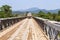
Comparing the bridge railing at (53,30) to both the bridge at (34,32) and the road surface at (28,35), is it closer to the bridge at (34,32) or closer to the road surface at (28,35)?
the bridge at (34,32)

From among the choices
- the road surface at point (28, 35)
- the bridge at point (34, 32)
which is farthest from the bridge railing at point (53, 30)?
the road surface at point (28, 35)

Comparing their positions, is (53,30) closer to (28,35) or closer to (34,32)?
(28,35)

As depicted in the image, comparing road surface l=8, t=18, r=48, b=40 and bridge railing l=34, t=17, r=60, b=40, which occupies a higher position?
bridge railing l=34, t=17, r=60, b=40

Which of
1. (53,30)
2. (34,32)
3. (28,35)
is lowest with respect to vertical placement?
(34,32)

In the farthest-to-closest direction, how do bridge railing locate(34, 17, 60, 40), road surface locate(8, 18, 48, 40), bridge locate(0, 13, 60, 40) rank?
road surface locate(8, 18, 48, 40)
bridge locate(0, 13, 60, 40)
bridge railing locate(34, 17, 60, 40)

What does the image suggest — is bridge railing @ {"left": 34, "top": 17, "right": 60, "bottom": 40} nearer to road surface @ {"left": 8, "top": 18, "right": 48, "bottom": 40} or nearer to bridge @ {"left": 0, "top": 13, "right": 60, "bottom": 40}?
bridge @ {"left": 0, "top": 13, "right": 60, "bottom": 40}

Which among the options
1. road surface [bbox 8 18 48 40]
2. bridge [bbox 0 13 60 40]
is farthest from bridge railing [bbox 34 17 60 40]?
road surface [bbox 8 18 48 40]

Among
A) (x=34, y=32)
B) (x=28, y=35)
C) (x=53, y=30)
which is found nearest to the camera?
(x=53, y=30)

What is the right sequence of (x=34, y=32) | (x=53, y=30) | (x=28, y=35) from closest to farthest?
(x=53, y=30) → (x=28, y=35) → (x=34, y=32)

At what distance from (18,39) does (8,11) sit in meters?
A: 153

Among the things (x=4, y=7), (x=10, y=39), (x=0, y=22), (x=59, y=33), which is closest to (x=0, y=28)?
(x=0, y=22)

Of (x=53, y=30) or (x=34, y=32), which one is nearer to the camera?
(x=53, y=30)

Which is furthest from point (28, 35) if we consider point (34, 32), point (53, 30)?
point (53, 30)

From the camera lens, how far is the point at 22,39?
56.7 feet
